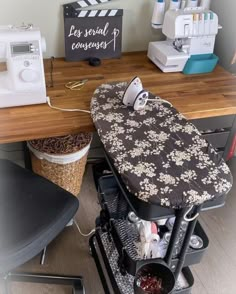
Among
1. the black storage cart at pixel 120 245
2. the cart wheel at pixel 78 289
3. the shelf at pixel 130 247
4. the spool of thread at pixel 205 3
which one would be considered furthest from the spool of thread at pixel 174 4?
the cart wheel at pixel 78 289

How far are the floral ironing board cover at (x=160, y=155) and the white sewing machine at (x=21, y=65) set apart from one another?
0.80ft

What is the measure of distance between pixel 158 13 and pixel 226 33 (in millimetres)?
398

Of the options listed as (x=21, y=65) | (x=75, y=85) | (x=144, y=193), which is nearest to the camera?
(x=144, y=193)

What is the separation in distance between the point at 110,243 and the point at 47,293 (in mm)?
363

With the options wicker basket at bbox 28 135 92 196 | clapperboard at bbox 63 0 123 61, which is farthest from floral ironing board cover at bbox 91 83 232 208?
clapperboard at bbox 63 0 123 61

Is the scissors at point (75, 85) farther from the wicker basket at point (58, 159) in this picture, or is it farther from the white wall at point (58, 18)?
the white wall at point (58, 18)

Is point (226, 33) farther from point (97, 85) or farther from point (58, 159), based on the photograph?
point (58, 159)

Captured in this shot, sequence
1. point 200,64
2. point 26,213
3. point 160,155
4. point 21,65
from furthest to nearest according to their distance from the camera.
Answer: point 200,64 < point 21,65 < point 26,213 < point 160,155

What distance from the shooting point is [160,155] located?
1.09 m

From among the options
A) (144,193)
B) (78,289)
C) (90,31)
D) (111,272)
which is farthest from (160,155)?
(90,31)

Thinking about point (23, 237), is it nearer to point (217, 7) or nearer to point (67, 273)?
point (67, 273)

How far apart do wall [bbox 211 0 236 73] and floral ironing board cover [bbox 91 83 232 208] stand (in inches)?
30.1

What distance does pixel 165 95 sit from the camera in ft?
4.99

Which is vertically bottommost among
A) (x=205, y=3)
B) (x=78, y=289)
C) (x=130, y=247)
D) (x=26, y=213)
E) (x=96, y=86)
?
(x=78, y=289)
